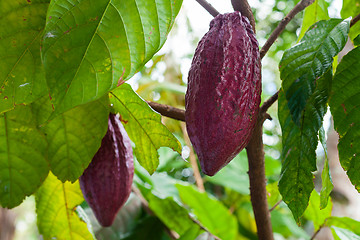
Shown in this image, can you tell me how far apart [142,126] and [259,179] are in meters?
0.22

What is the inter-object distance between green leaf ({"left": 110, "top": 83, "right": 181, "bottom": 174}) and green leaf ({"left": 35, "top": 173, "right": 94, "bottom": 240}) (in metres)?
0.21

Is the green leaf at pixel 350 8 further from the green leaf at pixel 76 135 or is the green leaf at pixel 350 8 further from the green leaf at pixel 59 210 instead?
the green leaf at pixel 59 210

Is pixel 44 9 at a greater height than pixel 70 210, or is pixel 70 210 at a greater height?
pixel 44 9

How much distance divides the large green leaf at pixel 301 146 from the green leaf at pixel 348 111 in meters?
0.02

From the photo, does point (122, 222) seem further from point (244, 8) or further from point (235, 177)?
point (244, 8)

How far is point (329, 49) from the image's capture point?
1.76 feet

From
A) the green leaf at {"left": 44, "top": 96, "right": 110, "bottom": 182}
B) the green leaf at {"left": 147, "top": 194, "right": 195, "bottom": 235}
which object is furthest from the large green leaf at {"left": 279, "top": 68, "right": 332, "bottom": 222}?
the green leaf at {"left": 147, "top": 194, "right": 195, "bottom": 235}

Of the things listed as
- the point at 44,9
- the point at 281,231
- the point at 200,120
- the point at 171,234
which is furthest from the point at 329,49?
the point at 281,231

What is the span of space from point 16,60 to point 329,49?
0.40m

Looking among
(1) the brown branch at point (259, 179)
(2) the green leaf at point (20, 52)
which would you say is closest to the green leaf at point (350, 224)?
(1) the brown branch at point (259, 179)

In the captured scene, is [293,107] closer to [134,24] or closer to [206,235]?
[134,24]

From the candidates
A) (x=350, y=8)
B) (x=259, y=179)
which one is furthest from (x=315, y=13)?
(x=259, y=179)

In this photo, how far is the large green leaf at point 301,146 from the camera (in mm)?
525

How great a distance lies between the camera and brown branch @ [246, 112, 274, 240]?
68cm
